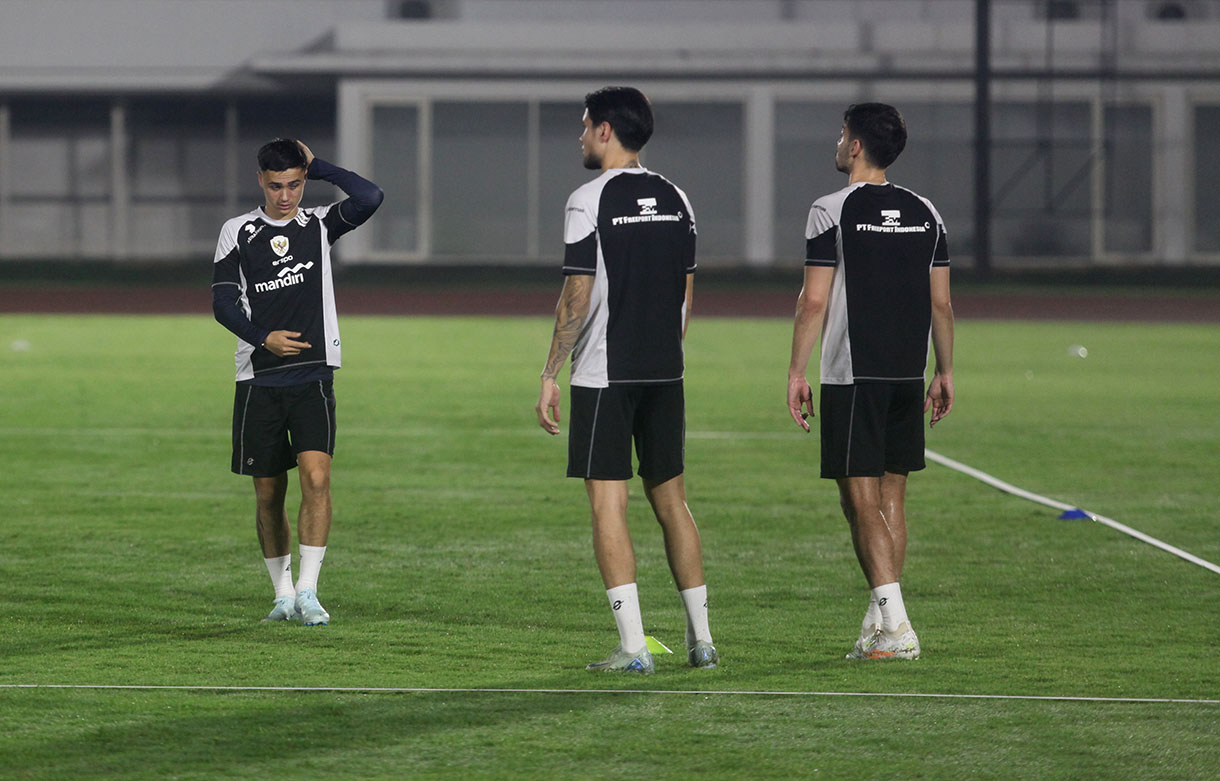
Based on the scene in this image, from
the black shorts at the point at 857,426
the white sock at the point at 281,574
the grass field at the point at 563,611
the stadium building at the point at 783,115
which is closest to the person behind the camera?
the grass field at the point at 563,611

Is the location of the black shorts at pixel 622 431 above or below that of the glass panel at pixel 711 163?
below

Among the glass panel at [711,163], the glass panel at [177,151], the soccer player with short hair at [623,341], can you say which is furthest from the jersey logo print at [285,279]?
the glass panel at [177,151]

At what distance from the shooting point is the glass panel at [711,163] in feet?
130

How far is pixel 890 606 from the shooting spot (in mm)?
6258

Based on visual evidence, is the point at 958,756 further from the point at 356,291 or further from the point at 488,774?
the point at 356,291

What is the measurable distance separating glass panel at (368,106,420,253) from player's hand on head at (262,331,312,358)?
1298 inches

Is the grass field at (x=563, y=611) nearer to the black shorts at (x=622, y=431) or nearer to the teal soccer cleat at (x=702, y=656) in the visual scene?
the teal soccer cleat at (x=702, y=656)

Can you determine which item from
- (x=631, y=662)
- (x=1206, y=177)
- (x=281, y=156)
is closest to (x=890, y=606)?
(x=631, y=662)

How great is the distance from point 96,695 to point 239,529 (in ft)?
12.0

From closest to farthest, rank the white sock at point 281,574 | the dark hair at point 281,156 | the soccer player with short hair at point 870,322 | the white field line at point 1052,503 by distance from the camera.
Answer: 1. the soccer player with short hair at point 870,322
2. the dark hair at point 281,156
3. the white sock at point 281,574
4. the white field line at point 1052,503

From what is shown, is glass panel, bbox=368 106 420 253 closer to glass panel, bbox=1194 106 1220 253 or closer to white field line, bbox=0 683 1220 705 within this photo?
glass panel, bbox=1194 106 1220 253

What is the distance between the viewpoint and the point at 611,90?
19.5 feet

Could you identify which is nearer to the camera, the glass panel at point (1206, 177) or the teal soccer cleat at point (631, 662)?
the teal soccer cleat at point (631, 662)

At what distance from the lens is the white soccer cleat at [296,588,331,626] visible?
683cm
